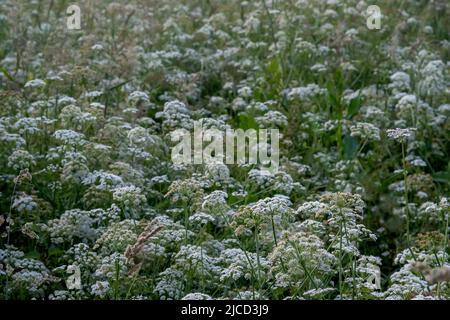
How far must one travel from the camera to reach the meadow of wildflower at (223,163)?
4082 mm

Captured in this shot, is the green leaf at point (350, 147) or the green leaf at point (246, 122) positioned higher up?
the green leaf at point (246, 122)

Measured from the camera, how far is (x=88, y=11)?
7.71m

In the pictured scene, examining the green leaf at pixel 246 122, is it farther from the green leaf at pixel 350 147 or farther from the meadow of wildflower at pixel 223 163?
the green leaf at pixel 350 147

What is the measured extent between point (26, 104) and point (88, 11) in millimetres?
1834

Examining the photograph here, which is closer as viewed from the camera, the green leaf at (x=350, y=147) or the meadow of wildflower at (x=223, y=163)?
the meadow of wildflower at (x=223, y=163)

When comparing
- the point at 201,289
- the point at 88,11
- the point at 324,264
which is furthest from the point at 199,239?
the point at 88,11

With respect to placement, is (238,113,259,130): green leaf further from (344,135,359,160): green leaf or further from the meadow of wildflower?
(344,135,359,160): green leaf

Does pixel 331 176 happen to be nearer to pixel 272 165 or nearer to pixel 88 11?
pixel 272 165

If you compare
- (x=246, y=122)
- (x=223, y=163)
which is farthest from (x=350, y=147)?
(x=223, y=163)

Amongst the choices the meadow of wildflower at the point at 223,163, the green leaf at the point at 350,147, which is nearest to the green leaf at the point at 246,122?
the meadow of wildflower at the point at 223,163

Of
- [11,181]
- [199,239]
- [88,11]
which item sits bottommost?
[199,239]

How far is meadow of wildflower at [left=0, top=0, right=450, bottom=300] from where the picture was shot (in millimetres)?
4082

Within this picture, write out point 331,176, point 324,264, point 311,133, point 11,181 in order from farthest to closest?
point 311,133, point 331,176, point 11,181, point 324,264

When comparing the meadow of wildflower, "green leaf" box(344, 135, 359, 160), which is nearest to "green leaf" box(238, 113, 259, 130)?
the meadow of wildflower
